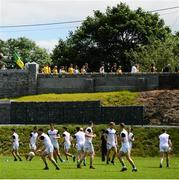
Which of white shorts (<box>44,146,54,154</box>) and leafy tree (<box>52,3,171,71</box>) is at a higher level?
leafy tree (<box>52,3,171,71</box>)

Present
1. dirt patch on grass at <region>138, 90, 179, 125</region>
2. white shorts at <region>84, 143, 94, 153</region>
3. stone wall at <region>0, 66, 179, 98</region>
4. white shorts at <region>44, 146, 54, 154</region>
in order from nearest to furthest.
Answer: white shorts at <region>44, 146, 54, 154</region> < white shorts at <region>84, 143, 94, 153</region> < dirt patch on grass at <region>138, 90, 179, 125</region> < stone wall at <region>0, 66, 179, 98</region>

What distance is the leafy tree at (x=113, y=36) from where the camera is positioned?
89.6 m

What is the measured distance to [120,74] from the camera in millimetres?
59938

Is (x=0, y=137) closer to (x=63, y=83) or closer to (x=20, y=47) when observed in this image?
(x=63, y=83)

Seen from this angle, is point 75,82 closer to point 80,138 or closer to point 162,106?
point 162,106

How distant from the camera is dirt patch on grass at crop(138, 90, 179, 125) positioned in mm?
51625

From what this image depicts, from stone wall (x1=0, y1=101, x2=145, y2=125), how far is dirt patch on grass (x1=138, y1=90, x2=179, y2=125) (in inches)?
65.6

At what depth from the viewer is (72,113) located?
5059 cm

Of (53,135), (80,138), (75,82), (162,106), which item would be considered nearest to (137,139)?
(162,106)

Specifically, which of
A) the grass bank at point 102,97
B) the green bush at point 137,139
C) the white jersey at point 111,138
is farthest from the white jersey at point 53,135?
the grass bank at point 102,97

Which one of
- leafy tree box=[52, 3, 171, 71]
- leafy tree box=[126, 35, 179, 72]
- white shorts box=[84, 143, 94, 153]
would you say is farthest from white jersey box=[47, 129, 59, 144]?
leafy tree box=[52, 3, 171, 71]

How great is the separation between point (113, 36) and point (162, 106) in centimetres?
3799

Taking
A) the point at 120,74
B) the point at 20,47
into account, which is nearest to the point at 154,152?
the point at 120,74

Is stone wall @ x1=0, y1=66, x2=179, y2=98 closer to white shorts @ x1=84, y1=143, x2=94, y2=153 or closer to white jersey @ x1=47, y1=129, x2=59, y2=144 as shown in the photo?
white jersey @ x1=47, y1=129, x2=59, y2=144
